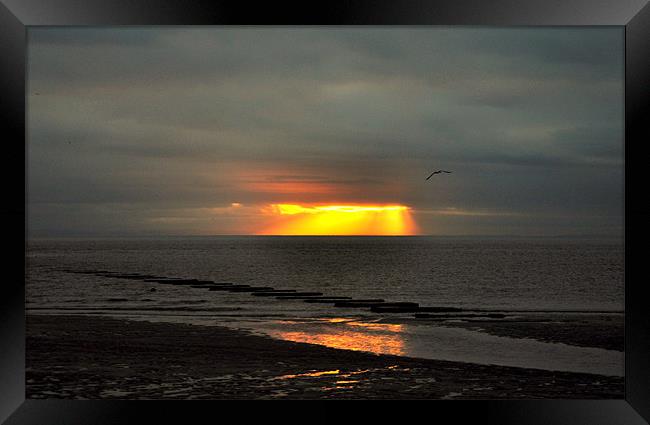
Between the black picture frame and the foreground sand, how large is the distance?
2407 mm

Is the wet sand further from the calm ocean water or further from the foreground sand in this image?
the foreground sand

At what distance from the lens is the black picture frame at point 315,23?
397cm

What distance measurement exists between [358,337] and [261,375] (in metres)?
4.36

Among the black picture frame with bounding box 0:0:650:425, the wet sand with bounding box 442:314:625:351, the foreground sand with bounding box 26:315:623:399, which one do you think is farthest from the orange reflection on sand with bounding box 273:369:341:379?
the wet sand with bounding box 442:314:625:351

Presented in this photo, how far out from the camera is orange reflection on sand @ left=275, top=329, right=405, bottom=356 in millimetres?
10195

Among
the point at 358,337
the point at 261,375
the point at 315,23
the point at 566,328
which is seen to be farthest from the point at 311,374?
the point at 566,328

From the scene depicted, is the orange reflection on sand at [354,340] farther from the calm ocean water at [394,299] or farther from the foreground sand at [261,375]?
the foreground sand at [261,375]

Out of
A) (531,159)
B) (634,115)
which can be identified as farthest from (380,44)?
(634,115)

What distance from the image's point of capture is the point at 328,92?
60.8m

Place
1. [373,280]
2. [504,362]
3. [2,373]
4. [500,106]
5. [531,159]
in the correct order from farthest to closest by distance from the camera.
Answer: [500,106], [531,159], [373,280], [504,362], [2,373]

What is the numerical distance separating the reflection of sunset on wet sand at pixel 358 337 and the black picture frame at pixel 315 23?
5.40 meters

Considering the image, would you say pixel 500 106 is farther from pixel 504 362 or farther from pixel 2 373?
pixel 2 373

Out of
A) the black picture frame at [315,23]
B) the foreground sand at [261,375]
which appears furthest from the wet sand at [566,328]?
the black picture frame at [315,23]

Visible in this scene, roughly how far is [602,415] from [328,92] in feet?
189
